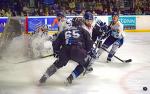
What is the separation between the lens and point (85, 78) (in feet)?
26.2

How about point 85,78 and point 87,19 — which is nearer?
point 87,19

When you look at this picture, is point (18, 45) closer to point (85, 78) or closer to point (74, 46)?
point (85, 78)

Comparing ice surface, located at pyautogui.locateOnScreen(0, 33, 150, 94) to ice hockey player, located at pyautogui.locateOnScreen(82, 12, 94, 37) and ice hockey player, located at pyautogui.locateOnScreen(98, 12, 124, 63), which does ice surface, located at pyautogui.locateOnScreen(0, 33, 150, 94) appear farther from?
ice hockey player, located at pyautogui.locateOnScreen(82, 12, 94, 37)

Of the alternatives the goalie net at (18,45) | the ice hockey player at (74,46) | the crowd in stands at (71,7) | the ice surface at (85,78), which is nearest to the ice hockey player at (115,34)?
the ice surface at (85,78)

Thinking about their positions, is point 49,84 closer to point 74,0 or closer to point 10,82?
point 10,82

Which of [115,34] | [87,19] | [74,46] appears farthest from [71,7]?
[74,46]

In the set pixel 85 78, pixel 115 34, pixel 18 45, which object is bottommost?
pixel 85 78

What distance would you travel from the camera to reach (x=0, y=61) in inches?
384

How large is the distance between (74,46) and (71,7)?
36.7ft

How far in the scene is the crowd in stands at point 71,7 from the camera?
17.0 metres

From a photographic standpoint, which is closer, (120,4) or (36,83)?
(36,83)

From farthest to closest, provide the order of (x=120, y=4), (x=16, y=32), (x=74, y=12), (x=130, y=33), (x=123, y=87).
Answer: (x=120, y=4) → (x=74, y=12) → (x=130, y=33) → (x=16, y=32) → (x=123, y=87)

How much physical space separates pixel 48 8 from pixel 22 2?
1091 mm

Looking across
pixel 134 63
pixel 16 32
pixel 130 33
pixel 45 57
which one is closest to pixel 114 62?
pixel 134 63
